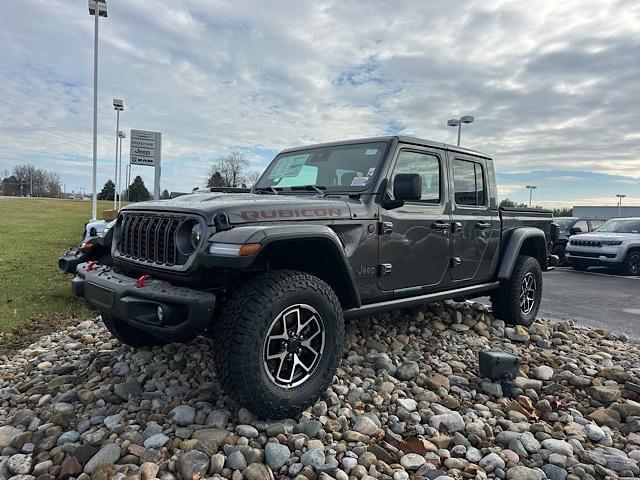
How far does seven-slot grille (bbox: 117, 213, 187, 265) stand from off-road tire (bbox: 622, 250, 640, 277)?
1283 centimetres

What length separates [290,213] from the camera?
126 inches

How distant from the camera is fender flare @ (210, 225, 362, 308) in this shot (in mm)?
2826

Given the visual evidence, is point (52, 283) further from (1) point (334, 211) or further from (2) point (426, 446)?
(2) point (426, 446)

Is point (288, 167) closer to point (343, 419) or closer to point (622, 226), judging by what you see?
point (343, 419)

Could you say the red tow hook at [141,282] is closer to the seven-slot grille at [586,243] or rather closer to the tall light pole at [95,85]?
the seven-slot grille at [586,243]

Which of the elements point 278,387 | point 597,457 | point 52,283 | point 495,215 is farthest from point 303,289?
point 52,283

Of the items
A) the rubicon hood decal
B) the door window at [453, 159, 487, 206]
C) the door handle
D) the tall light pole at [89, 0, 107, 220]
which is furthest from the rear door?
the tall light pole at [89, 0, 107, 220]

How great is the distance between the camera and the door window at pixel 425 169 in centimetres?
410

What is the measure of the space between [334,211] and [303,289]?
68 cm

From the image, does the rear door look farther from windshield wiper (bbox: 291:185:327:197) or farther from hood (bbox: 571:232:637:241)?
hood (bbox: 571:232:637:241)

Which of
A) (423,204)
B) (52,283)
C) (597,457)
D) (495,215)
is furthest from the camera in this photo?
(52,283)

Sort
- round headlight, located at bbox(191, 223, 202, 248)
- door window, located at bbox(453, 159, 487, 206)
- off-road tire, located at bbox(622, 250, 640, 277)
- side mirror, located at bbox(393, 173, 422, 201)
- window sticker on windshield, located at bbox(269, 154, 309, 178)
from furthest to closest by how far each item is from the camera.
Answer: off-road tire, located at bbox(622, 250, 640, 277), door window, located at bbox(453, 159, 487, 206), window sticker on windshield, located at bbox(269, 154, 309, 178), side mirror, located at bbox(393, 173, 422, 201), round headlight, located at bbox(191, 223, 202, 248)

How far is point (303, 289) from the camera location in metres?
3.04

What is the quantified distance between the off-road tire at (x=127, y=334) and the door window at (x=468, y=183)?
10.2 ft
